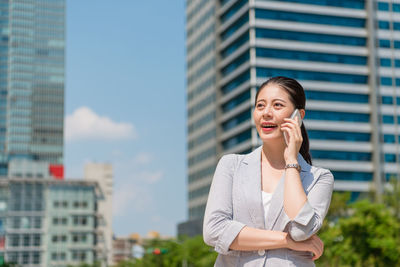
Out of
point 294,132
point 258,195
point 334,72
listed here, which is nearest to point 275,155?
point 294,132

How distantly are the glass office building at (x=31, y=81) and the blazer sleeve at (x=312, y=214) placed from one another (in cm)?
15552

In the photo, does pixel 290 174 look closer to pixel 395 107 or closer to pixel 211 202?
pixel 211 202

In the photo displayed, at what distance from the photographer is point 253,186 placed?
409cm

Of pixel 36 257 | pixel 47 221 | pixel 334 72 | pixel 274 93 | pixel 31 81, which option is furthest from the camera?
pixel 31 81

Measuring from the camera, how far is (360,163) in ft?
287

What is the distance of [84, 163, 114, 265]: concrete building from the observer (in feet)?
453

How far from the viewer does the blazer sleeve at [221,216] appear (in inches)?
156

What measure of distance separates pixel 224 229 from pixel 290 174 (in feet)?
1.68

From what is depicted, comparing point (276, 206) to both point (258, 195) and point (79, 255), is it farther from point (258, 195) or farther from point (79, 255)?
point (79, 255)

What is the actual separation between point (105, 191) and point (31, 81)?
3612 cm

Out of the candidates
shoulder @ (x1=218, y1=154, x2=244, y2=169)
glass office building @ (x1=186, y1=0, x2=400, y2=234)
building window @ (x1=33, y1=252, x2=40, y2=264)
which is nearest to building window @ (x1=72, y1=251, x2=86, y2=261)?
building window @ (x1=33, y1=252, x2=40, y2=264)

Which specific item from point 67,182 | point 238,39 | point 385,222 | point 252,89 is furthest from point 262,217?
point 67,182

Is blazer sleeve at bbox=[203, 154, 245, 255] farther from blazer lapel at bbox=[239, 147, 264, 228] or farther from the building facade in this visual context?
the building facade

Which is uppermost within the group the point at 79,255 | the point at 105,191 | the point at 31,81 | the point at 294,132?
the point at 31,81
